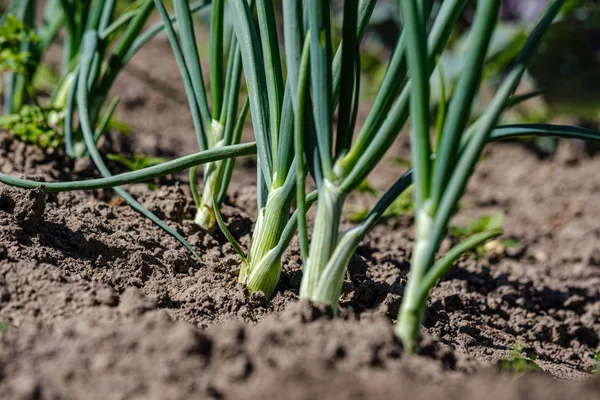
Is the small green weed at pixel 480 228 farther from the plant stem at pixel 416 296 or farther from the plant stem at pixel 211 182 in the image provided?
the plant stem at pixel 416 296

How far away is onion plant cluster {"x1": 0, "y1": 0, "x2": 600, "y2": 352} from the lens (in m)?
1.12

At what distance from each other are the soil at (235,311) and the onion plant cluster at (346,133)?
99 mm

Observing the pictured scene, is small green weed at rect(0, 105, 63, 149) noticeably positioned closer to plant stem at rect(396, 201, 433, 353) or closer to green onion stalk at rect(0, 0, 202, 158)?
green onion stalk at rect(0, 0, 202, 158)

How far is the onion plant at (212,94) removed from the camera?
175 cm

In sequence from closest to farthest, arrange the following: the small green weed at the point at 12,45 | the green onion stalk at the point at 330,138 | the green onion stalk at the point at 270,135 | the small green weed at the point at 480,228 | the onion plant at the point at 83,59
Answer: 1. the green onion stalk at the point at 330,138
2. the green onion stalk at the point at 270,135
3. the onion plant at the point at 83,59
4. the small green weed at the point at 12,45
5. the small green weed at the point at 480,228

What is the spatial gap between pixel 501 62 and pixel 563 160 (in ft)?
2.14

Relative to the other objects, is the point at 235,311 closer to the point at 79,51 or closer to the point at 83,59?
the point at 83,59

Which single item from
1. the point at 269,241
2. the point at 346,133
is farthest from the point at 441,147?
the point at 269,241

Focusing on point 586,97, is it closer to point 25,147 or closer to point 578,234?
point 578,234

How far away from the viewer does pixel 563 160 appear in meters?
3.66

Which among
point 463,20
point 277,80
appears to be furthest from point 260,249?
point 463,20

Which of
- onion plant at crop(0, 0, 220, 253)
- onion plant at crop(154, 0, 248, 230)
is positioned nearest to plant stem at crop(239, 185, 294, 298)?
onion plant at crop(154, 0, 248, 230)

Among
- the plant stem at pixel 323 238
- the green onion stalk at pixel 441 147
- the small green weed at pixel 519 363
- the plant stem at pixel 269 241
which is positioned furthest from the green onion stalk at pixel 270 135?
the small green weed at pixel 519 363

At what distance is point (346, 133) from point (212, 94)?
0.62 metres
